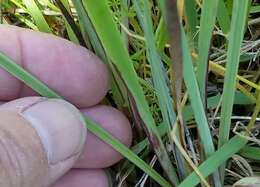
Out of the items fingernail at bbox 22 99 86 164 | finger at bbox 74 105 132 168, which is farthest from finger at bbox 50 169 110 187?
fingernail at bbox 22 99 86 164

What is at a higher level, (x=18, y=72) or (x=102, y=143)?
(x=18, y=72)

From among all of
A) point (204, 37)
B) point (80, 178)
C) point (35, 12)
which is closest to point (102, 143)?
point (80, 178)

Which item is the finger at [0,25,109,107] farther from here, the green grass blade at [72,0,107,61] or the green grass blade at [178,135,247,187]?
the green grass blade at [178,135,247,187]

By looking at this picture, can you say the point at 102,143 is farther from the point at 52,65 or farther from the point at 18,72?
the point at 18,72

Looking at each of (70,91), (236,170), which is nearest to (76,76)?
(70,91)

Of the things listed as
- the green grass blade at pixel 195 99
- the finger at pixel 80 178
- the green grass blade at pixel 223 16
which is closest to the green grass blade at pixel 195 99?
the green grass blade at pixel 195 99

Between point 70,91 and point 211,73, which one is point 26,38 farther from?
point 211,73

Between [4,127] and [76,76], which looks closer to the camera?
[4,127]
